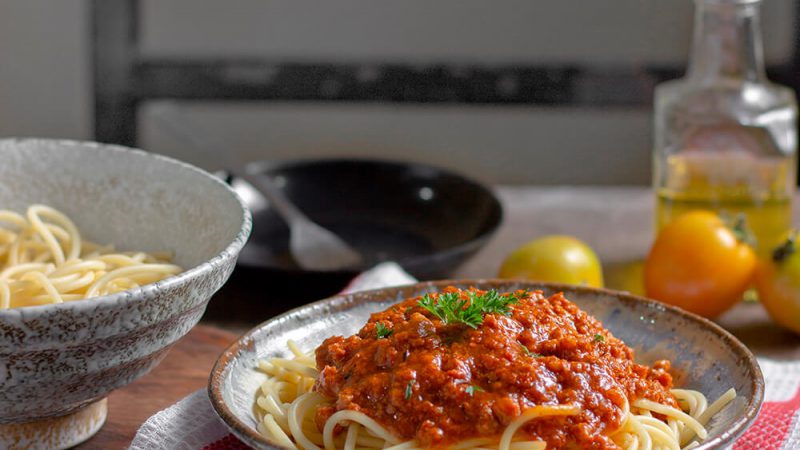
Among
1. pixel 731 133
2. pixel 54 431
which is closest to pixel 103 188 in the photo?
pixel 54 431

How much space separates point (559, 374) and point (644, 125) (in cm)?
307

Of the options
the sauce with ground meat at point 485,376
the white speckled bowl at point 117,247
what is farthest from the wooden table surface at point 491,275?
the sauce with ground meat at point 485,376

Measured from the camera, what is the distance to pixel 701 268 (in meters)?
2.13

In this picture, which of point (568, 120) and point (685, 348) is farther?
point (568, 120)

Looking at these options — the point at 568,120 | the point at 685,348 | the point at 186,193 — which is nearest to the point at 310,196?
the point at 186,193

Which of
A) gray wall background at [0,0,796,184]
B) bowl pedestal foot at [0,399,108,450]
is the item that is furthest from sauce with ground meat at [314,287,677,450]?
gray wall background at [0,0,796,184]

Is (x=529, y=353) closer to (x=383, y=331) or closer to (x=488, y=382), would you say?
(x=488, y=382)

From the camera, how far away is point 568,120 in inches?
168

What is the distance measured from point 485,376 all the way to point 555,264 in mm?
832

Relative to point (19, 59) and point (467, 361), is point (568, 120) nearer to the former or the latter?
point (19, 59)

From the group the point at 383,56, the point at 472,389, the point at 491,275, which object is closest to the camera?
the point at 472,389

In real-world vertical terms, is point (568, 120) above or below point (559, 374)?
below

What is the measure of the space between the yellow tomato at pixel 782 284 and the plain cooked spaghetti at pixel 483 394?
65 centimetres

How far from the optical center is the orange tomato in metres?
2.13
